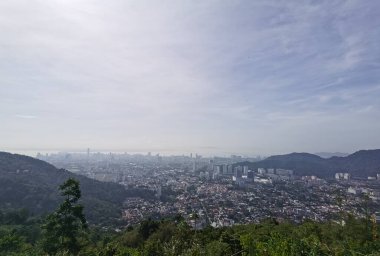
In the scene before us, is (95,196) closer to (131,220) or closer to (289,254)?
(131,220)

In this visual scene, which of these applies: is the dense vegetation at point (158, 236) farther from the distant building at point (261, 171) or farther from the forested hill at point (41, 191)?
the distant building at point (261, 171)

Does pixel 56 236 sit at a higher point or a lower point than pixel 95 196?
higher

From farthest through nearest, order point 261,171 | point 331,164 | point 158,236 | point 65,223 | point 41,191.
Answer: point 261,171, point 331,164, point 41,191, point 158,236, point 65,223

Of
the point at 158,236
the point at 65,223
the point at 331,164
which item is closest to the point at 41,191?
the point at 158,236

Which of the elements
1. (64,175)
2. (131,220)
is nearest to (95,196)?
(64,175)

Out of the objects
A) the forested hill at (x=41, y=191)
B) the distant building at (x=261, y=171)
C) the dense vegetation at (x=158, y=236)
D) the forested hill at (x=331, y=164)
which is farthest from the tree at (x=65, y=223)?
the distant building at (x=261, y=171)

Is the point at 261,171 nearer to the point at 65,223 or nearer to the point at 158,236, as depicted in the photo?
the point at 158,236

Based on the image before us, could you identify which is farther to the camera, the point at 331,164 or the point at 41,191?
the point at 331,164
